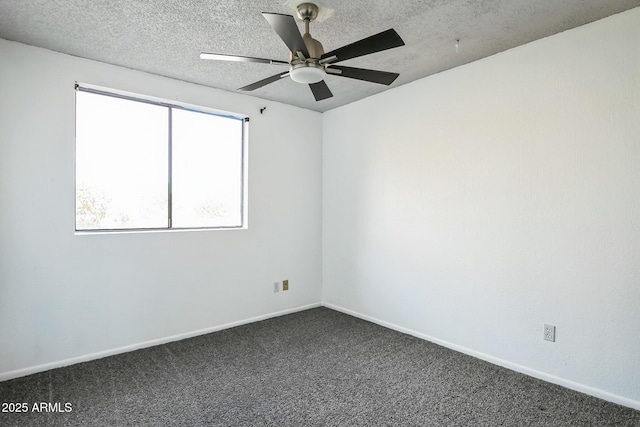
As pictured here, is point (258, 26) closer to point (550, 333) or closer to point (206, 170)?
point (206, 170)

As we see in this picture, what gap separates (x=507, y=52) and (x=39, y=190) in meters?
3.73

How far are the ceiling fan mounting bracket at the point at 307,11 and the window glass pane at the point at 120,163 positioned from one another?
1.87 metres

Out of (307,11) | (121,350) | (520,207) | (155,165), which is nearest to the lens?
(307,11)

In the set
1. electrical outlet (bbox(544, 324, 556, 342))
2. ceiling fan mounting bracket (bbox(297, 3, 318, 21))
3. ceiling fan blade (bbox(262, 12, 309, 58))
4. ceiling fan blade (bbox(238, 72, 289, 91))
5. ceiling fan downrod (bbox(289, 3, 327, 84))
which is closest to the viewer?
ceiling fan blade (bbox(262, 12, 309, 58))

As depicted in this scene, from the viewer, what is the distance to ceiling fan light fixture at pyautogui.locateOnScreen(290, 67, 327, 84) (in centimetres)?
198

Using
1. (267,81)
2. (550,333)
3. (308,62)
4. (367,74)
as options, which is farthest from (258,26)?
(550,333)

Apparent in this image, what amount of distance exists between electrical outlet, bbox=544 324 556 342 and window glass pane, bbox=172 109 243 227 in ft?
9.62

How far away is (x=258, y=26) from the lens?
7.77ft

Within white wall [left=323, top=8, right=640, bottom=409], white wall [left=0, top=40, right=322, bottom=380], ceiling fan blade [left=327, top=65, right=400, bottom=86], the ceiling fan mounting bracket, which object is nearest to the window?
white wall [left=0, top=40, right=322, bottom=380]

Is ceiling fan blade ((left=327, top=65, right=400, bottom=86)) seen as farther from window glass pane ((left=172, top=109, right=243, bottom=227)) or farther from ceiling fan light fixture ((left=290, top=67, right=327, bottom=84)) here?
window glass pane ((left=172, top=109, right=243, bottom=227))

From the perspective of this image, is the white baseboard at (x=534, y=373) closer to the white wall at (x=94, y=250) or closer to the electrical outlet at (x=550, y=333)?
the electrical outlet at (x=550, y=333)

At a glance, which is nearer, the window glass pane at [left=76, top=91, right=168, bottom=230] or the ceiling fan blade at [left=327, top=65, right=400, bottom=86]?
the ceiling fan blade at [left=327, top=65, right=400, bottom=86]

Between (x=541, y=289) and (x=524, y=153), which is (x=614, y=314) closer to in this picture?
(x=541, y=289)

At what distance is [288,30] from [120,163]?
2183 mm
